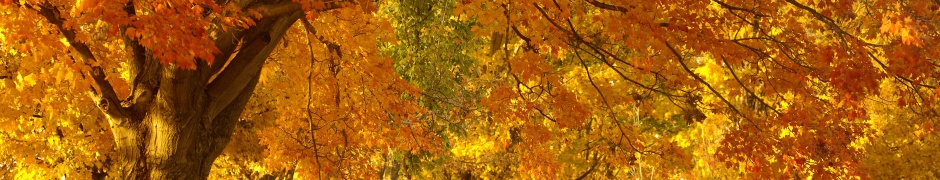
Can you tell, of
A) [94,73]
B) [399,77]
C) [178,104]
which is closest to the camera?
[94,73]

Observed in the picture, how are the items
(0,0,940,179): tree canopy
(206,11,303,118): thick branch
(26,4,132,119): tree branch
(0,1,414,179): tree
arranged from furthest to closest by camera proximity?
(206,11,303,118): thick branch → (0,0,940,179): tree canopy → (26,4,132,119): tree branch → (0,1,414,179): tree

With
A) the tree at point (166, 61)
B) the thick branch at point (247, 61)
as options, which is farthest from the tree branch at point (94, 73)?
the thick branch at point (247, 61)

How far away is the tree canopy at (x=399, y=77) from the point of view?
20.4ft

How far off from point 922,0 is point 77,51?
5970mm

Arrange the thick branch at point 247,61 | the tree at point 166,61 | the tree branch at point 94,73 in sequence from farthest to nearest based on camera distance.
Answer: the thick branch at point 247,61
the tree branch at point 94,73
the tree at point 166,61

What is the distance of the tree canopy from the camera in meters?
6.23

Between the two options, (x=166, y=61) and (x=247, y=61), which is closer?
(x=166, y=61)

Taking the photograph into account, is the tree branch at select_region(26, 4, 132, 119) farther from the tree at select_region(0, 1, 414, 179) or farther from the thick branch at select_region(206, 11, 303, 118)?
the thick branch at select_region(206, 11, 303, 118)

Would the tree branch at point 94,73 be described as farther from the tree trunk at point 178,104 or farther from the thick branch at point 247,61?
the thick branch at point 247,61

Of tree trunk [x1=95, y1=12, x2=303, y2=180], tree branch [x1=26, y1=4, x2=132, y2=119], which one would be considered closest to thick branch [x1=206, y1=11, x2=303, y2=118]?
tree trunk [x1=95, y1=12, x2=303, y2=180]

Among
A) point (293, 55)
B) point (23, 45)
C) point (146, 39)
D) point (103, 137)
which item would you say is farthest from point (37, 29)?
point (103, 137)

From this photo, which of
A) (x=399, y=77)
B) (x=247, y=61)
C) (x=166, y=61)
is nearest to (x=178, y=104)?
(x=247, y=61)

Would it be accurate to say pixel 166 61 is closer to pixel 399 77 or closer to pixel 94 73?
pixel 94 73

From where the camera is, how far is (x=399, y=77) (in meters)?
11.6
